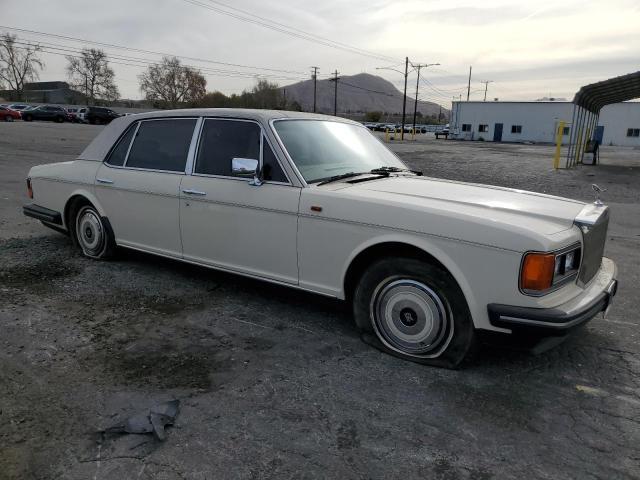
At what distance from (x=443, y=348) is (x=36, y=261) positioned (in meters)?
4.48

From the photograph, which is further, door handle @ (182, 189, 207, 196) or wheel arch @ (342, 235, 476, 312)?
door handle @ (182, 189, 207, 196)

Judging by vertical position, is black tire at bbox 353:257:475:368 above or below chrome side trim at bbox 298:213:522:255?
below

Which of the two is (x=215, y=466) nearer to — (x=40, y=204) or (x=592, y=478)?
(x=592, y=478)

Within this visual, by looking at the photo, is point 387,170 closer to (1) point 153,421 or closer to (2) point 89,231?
Answer: (1) point 153,421

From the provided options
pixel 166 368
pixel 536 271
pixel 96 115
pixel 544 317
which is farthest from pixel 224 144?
pixel 96 115

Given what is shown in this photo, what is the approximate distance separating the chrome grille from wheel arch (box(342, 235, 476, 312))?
833mm

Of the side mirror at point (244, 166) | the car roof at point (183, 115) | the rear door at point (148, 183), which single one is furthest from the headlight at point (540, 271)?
the rear door at point (148, 183)

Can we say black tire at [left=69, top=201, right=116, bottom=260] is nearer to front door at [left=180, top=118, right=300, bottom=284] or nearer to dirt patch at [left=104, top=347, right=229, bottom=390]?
front door at [left=180, top=118, right=300, bottom=284]

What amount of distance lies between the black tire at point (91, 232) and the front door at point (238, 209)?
50.4 inches

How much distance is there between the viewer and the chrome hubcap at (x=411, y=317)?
3.26 meters

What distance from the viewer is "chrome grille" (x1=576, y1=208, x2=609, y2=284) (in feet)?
10.5

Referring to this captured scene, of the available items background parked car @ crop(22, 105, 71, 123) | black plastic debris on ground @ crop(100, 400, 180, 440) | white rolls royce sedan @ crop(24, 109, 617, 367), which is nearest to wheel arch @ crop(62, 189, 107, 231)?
white rolls royce sedan @ crop(24, 109, 617, 367)

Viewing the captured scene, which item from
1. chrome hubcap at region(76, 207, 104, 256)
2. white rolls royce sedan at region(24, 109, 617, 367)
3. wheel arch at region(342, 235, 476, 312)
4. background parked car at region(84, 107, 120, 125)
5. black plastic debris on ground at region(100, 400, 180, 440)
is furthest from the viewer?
background parked car at region(84, 107, 120, 125)

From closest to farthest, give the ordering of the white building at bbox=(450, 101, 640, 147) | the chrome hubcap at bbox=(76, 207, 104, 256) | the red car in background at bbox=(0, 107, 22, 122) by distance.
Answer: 1. the chrome hubcap at bbox=(76, 207, 104, 256)
2. the red car in background at bbox=(0, 107, 22, 122)
3. the white building at bbox=(450, 101, 640, 147)
